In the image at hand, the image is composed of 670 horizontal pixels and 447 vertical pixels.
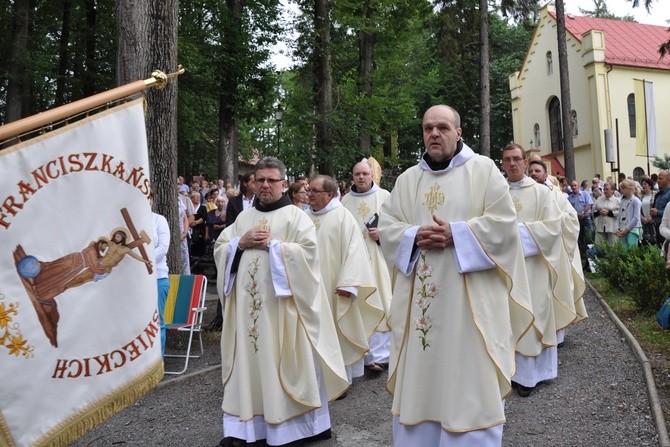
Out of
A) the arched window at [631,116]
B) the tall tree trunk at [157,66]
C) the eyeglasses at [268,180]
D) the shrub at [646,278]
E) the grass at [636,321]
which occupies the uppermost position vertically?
the arched window at [631,116]

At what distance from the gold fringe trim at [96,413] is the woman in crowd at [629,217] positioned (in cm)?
1075

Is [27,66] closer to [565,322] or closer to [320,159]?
[320,159]

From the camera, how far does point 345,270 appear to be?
6.32 meters

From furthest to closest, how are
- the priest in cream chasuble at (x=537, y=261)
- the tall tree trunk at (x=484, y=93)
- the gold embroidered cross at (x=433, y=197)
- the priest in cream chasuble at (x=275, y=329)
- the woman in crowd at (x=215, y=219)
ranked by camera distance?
the tall tree trunk at (x=484, y=93) < the woman in crowd at (x=215, y=219) < the priest in cream chasuble at (x=537, y=261) < the priest in cream chasuble at (x=275, y=329) < the gold embroidered cross at (x=433, y=197)

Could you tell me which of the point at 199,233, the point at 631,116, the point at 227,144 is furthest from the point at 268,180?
the point at 631,116

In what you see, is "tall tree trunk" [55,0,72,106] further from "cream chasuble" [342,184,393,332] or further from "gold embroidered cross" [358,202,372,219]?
"gold embroidered cross" [358,202,372,219]

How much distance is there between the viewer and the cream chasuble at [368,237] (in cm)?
752

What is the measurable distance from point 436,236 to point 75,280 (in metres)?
2.08

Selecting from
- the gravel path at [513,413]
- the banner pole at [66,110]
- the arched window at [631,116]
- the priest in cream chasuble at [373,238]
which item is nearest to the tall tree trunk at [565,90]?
the priest in cream chasuble at [373,238]

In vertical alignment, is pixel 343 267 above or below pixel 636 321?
above

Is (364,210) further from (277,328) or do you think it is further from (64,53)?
(64,53)

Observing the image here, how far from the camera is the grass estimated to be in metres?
7.49

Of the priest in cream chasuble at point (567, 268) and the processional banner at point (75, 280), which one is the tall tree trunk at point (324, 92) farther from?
the processional banner at point (75, 280)

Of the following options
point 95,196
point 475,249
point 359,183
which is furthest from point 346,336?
point 95,196
